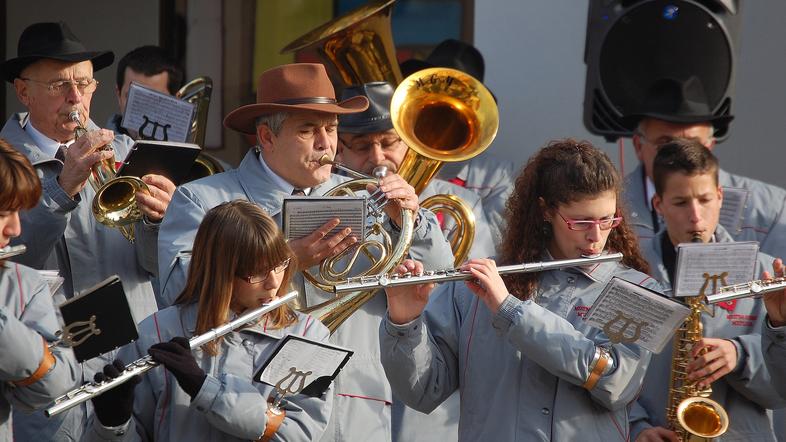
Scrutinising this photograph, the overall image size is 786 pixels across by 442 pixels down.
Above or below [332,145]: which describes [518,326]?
below

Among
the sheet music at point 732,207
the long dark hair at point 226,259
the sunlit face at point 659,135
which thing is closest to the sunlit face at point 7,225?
the long dark hair at point 226,259

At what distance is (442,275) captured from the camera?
13.2 ft

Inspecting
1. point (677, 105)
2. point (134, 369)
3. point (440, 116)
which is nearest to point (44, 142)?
point (440, 116)

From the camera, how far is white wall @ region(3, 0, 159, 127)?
25.2 feet

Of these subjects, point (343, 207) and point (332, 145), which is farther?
point (332, 145)

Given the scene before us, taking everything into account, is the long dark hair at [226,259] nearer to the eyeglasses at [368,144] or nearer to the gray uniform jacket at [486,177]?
the eyeglasses at [368,144]

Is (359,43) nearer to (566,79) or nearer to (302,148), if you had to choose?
(302,148)

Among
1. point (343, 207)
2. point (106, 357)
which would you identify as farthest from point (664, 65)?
point (106, 357)

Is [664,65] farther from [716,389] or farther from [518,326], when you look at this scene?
[518,326]

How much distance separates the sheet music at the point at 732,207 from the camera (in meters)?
5.38

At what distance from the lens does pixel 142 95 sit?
548 centimetres

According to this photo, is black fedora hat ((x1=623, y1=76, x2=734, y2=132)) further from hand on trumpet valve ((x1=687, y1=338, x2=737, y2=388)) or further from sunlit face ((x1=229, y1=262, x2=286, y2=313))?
sunlit face ((x1=229, y1=262, x2=286, y2=313))

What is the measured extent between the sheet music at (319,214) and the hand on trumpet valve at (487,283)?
50 centimetres

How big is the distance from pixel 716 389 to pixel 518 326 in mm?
1054
